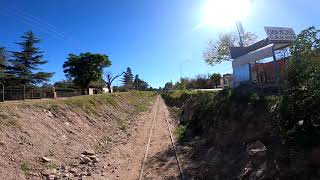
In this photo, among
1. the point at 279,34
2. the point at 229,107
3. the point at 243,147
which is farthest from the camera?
the point at 229,107

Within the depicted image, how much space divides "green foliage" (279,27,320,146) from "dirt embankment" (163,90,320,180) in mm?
359

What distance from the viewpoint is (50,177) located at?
433 inches

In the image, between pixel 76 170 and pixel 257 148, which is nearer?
pixel 257 148

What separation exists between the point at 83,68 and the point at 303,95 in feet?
223

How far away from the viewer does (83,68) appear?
241ft

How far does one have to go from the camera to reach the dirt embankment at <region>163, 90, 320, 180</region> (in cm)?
795

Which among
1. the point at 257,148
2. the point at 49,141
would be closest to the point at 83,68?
the point at 49,141

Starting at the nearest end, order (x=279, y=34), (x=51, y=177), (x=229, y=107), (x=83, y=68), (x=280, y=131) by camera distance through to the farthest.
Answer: (x=280, y=131), (x=51, y=177), (x=279, y=34), (x=229, y=107), (x=83, y=68)

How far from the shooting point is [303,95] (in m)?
8.45

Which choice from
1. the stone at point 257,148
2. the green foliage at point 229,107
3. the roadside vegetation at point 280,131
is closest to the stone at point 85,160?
the roadside vegetation at point 280,131

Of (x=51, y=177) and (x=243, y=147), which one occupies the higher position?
(x=243, y=147)

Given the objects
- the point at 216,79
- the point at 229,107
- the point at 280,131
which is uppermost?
the point at 216,79

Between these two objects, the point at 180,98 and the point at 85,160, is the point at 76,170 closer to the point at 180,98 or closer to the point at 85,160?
the point at 85,160

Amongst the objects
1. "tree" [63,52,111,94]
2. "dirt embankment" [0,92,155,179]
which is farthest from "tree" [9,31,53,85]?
"dirt embankment" [0,92,155,179]
